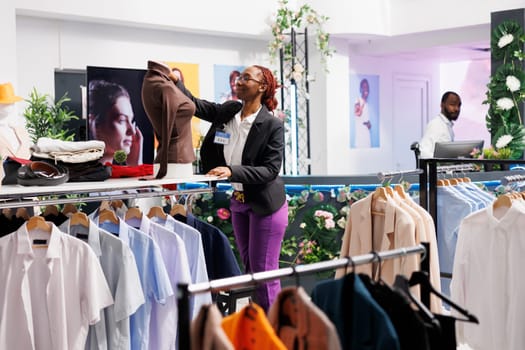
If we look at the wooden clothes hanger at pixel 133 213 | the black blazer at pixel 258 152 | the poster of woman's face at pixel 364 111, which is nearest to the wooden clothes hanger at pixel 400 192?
the black blazer at pixel 258 152

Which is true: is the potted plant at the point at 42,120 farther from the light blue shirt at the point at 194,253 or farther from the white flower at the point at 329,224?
the light blue shirt at the point at 194,253

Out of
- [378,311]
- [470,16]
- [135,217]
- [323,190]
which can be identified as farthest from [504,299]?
[470,16]

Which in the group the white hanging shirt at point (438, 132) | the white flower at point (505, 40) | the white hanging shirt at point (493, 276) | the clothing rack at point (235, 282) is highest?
the white flower at point (505, 40)

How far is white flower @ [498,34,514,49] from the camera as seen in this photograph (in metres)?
8.61

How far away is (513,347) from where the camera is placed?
307cm

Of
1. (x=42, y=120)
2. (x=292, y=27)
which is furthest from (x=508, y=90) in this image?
(x=42, y=120)

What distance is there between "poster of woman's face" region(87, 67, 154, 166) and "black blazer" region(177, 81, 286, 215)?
10.0 ft

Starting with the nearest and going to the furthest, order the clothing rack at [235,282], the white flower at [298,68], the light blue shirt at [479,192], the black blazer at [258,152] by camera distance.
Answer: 1. the clothing rack at [235,282]
2. the black blazer at [258,152]
3. the light blue shirt at [479,192]
4. the white flower at [298,68]

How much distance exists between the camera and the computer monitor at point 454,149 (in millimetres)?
5598

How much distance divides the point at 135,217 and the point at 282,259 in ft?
8.22

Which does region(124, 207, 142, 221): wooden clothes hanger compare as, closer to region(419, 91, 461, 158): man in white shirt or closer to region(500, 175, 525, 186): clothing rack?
region(500, 175, 525, 186): clothing rack

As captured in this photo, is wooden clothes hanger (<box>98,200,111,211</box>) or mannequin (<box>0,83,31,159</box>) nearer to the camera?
wooden clothes hanger (<box>98,200,111,211</box>)

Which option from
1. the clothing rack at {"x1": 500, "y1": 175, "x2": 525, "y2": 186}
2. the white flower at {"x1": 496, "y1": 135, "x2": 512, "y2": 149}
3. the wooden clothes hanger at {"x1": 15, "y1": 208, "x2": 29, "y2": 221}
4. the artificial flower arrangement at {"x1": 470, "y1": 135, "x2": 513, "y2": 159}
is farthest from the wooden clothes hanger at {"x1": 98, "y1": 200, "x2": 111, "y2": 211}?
the white flower at {"x1": 496, "y1": 135, "x2": 512, "y2": 149}

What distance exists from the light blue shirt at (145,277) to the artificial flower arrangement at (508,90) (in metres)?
6.24
